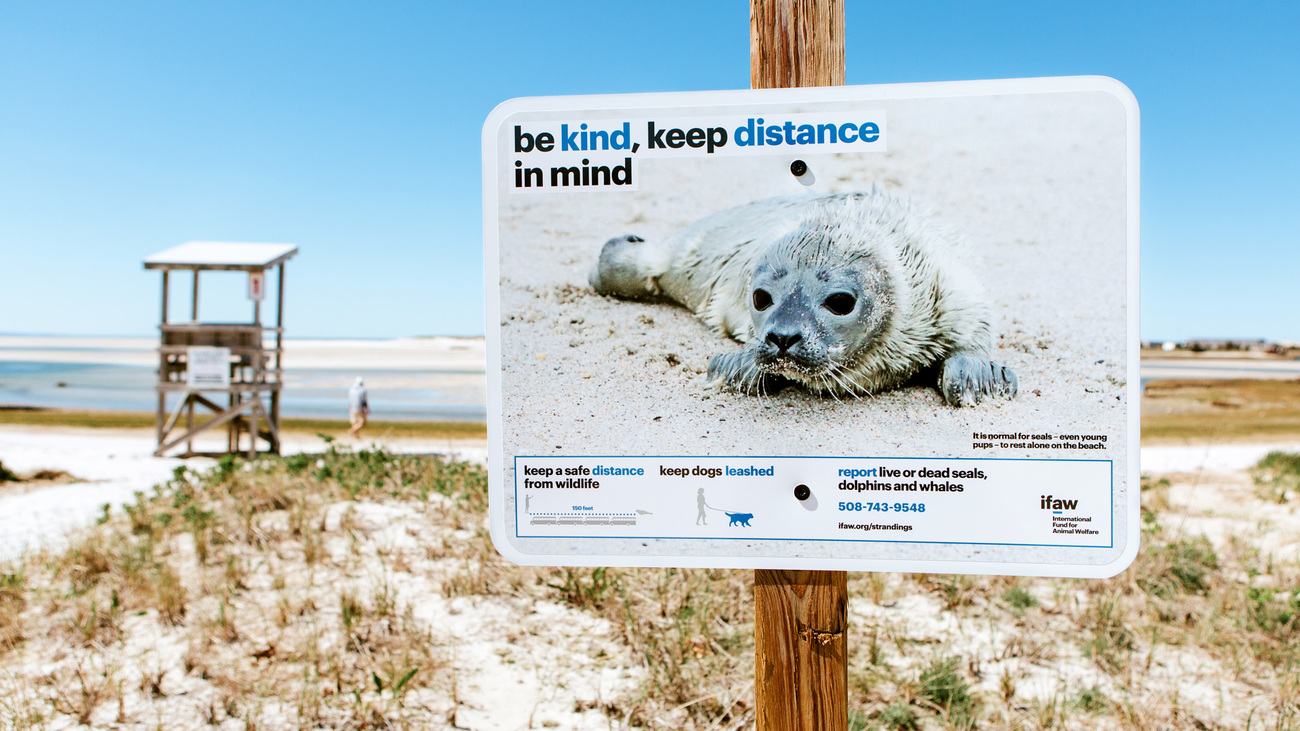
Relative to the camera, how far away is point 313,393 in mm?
32219

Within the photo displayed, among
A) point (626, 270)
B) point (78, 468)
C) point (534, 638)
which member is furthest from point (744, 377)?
point (78, 468)

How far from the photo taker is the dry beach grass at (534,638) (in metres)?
3.30

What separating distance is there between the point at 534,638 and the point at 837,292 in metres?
2.68

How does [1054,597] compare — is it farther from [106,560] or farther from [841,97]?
[106,560]

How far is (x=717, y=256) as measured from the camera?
2.31 m

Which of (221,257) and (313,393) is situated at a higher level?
(221,257)

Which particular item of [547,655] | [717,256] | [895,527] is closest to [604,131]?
[717,256]

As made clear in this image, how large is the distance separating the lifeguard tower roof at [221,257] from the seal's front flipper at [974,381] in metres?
12.4

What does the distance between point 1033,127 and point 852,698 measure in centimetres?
263

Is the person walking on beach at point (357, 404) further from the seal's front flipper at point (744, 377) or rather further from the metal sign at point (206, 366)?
the seal's front flipper at point (744, 377)

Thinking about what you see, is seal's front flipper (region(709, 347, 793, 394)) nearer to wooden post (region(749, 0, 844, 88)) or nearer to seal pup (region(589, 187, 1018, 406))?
seal pup (region(589, 187, 1018, 406))

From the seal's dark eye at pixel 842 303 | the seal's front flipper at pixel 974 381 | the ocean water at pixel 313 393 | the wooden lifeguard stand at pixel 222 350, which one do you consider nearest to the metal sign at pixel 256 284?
the wooden lifeguard stand at pixel 222 350

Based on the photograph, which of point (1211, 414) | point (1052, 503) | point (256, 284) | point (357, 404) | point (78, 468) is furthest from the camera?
point (1211, 414)

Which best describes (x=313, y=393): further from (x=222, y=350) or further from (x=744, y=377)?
(x=744, y=377)
